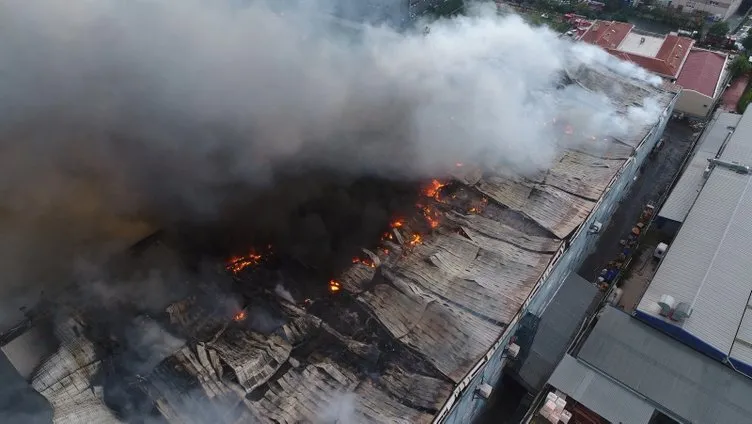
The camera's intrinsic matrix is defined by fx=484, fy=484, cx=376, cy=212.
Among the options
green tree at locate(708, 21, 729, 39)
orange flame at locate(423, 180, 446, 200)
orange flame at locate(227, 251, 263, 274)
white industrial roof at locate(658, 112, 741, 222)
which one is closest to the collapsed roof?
orange flame at locate(423, 180, 446, 200)

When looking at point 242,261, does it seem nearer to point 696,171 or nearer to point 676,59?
point 696,171

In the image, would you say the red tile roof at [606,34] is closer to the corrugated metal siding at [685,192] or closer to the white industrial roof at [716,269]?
the corrugated metal siding at [685,192]

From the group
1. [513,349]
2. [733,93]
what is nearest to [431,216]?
[513,349]

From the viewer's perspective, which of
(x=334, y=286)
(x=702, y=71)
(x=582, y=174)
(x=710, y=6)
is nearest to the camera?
(x=334, y=286)

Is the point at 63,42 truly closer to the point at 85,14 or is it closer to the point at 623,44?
the point at 85,14

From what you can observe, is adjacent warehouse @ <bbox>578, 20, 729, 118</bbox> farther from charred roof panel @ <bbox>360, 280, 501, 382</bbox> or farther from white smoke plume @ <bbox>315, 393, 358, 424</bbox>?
white smoke plume @ <bbox>315, 393, 358, 424</bbox>

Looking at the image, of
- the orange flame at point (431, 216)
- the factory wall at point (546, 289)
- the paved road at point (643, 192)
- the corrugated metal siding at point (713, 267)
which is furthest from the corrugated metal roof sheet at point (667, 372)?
the orange flame at point (431, 216)
